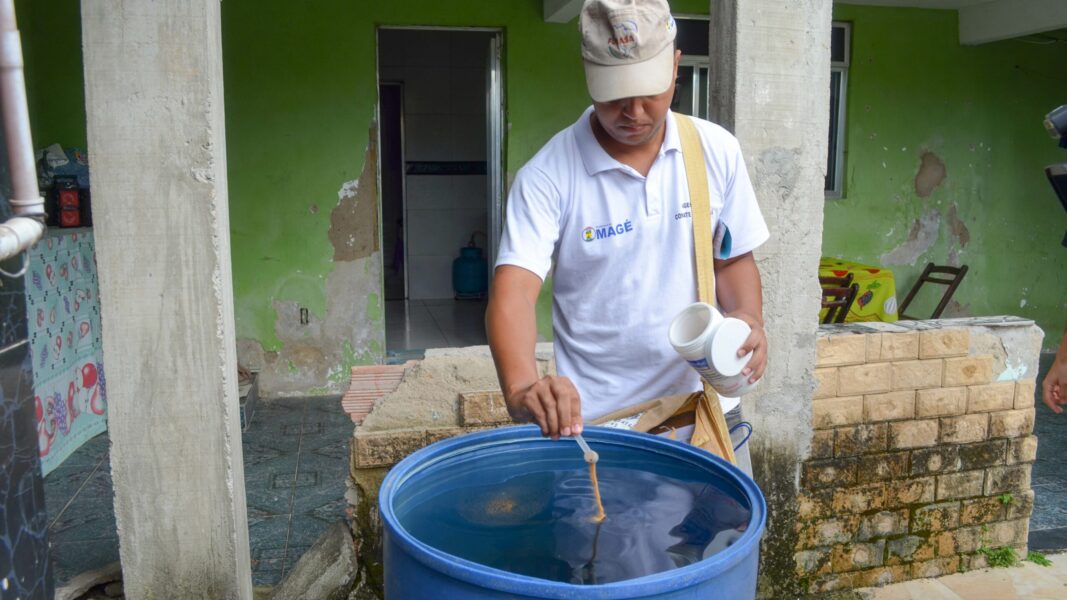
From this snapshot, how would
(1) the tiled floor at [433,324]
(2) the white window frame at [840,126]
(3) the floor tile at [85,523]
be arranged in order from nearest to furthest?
(3) the floor tile at [85,523] → (2) the white window frame at [840,126] → (1) the tiled floor at [433,324]

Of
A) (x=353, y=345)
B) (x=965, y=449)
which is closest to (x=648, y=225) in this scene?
(x=965, y=449)

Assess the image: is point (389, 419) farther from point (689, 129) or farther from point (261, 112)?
point (261, 112)

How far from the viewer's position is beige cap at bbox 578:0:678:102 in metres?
1.72

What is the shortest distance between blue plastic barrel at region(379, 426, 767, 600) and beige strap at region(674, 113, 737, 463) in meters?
0.29

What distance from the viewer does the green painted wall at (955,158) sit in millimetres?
7184

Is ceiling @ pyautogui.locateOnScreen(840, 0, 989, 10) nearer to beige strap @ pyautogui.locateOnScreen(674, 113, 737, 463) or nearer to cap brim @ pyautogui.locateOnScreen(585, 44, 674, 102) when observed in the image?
beige strap @ pyautogui.locateOnScreen(674, 113, 737, 463)

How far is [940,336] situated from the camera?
10.9 ft

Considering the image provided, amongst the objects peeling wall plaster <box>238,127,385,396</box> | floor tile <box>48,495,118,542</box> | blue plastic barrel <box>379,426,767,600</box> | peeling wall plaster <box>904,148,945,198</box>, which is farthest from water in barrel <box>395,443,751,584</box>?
peeling wall plaster <box>904,148,945,198</box>

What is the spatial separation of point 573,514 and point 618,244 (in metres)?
0.63

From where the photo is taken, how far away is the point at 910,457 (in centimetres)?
335

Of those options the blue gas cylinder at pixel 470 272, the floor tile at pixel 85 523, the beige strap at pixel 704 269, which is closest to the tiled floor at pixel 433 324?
the blue gas cylinder at pixel 470 272

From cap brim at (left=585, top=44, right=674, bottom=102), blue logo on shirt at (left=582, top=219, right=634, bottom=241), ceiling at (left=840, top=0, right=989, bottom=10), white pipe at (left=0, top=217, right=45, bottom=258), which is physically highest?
ceiling at (left=840, top=0, right=989, bottom=10)

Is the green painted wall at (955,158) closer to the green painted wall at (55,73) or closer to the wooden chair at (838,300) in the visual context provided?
the wooden chair at (838,300)

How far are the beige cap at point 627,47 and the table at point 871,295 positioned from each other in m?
4.81
